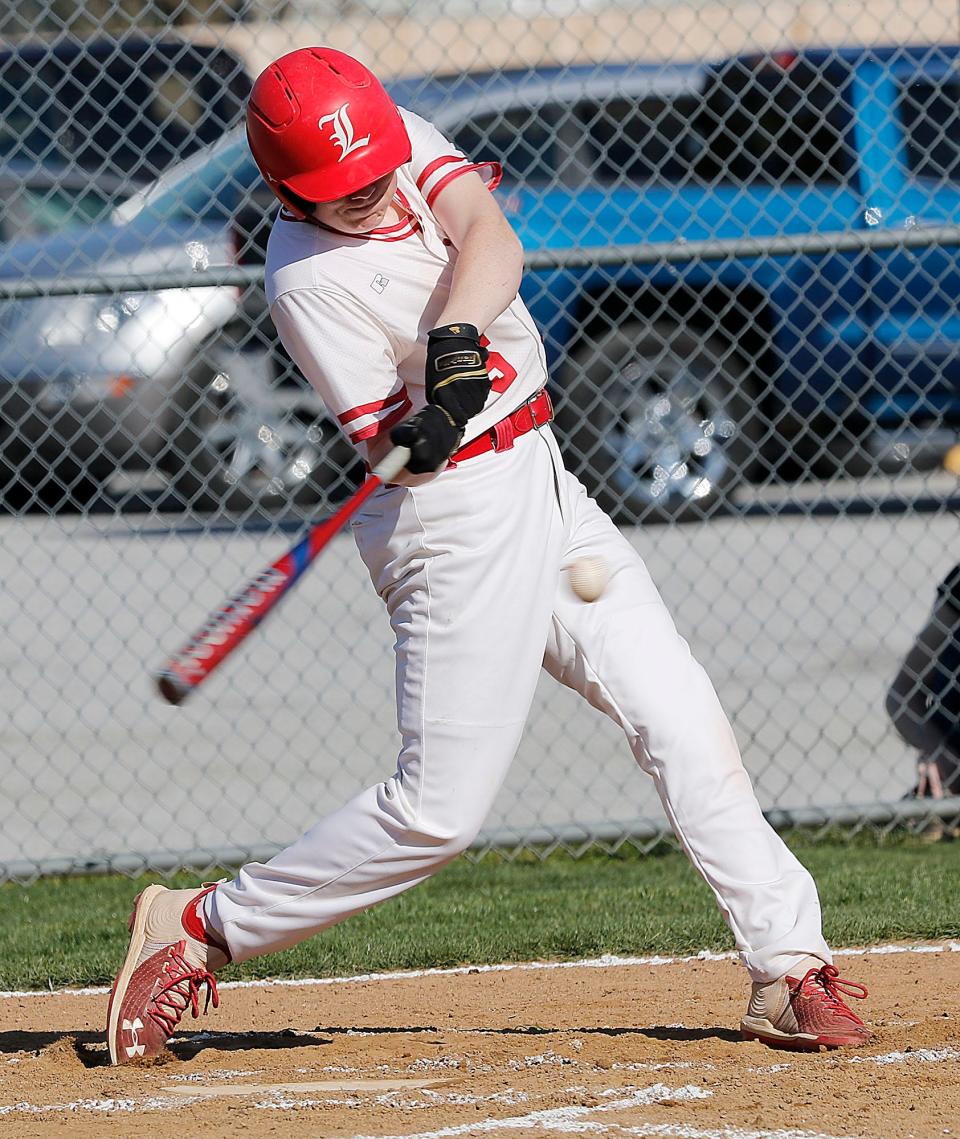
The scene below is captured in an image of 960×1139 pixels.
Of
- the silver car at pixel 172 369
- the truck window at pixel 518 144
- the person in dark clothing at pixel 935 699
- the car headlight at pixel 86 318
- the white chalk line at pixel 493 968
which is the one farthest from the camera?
the car headlight at pixel 86 318

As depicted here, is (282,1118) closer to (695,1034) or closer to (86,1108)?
(86,1108)

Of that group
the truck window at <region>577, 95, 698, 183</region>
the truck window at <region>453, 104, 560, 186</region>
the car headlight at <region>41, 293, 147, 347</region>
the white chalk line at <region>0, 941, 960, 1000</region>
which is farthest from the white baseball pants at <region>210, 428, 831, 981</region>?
the car headlight at <region>41, 293, 147, 347</region>

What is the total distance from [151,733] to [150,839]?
1069 millimetres

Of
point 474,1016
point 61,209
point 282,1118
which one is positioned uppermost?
point 282,1118

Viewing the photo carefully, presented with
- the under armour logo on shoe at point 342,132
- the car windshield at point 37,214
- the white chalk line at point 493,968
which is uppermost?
the under armour logo on shoe at point 342,132

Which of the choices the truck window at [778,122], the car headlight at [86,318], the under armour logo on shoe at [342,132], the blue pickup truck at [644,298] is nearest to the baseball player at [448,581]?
the under armour logo on shoe at [342,132]

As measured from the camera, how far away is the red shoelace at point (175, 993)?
3514mm

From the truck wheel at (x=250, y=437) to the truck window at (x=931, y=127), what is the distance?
124 inches

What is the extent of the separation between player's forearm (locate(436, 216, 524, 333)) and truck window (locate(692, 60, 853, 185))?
4930 millimetres

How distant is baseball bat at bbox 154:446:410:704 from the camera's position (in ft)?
10.9

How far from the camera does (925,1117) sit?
294cm

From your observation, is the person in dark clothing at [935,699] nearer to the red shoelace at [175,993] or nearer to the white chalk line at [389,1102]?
the white chalk line at [389,1102]

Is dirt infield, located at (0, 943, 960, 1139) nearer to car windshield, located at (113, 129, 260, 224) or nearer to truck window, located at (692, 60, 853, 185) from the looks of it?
car windshield, located at (113, 129, 260, 224)

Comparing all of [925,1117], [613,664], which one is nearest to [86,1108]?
[613,664]
